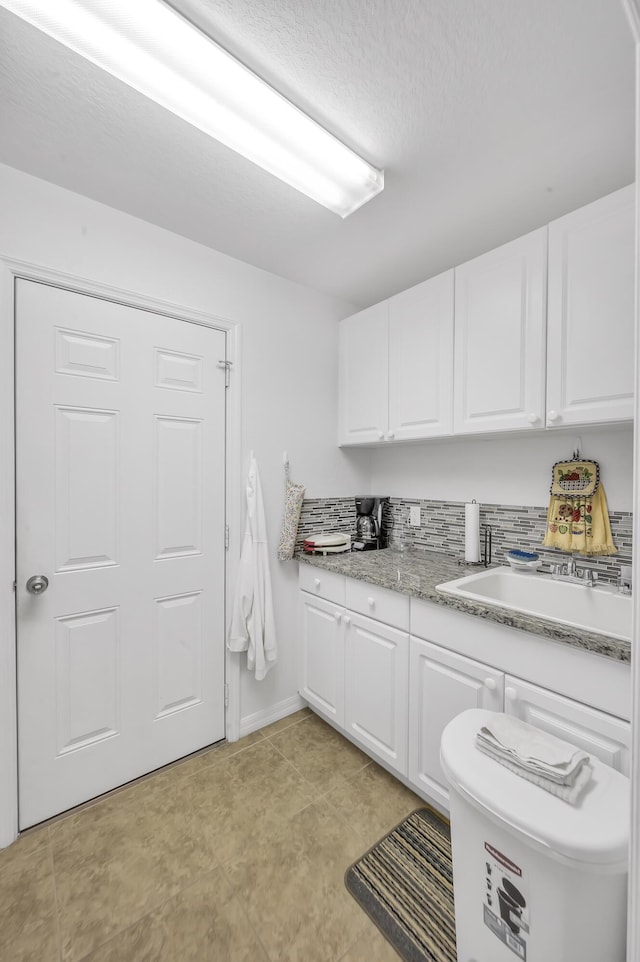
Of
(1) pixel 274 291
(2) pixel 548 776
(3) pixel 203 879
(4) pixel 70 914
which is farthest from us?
(1) pixel 274 291

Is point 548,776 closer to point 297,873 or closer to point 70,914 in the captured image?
point 297,873

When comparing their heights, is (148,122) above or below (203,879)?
above

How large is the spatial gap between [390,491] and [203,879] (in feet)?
6.50

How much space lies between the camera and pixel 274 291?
2.20 meters

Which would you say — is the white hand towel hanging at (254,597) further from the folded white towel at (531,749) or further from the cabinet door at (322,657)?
the folded white towel at (531,749)

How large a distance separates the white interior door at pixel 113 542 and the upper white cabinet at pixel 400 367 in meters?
0.78

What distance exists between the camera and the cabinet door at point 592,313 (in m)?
1.31

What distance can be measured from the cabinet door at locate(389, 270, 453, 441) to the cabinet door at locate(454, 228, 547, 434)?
6 centimetres

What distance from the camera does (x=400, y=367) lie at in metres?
2.07

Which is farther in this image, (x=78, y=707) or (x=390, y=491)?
(x=390, y=491)

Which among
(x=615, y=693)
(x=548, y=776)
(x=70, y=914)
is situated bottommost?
(x=70, y=914)

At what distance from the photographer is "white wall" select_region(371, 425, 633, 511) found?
1617 millimetres

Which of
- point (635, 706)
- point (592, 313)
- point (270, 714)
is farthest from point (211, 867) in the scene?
point (592, 313)

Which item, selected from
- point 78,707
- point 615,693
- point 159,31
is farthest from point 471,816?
point 159,31
